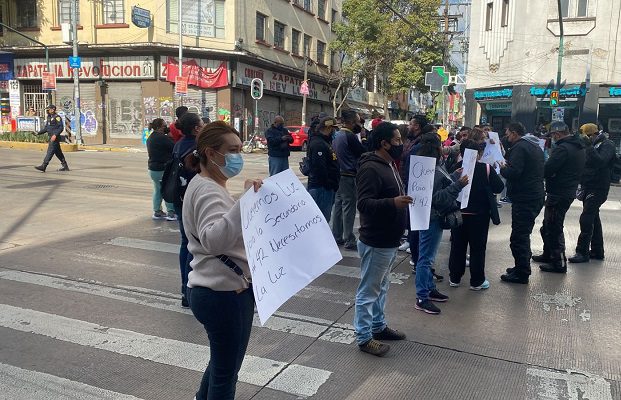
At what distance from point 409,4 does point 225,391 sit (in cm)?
3852

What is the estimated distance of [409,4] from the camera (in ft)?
124

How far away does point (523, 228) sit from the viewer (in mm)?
6516

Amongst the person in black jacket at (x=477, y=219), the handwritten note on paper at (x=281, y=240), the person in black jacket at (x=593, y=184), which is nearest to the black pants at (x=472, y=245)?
the person in black jacket at (x=477, y=219)

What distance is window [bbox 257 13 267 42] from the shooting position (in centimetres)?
3228

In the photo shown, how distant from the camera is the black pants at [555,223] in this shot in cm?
701

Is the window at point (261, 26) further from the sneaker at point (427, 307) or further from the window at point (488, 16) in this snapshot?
the sneaker at point (427, 307)

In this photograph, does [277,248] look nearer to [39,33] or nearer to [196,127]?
[196,127]

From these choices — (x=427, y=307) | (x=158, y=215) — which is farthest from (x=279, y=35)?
(x=427, y=307)

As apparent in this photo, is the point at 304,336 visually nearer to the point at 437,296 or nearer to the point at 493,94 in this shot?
the point at 437,296

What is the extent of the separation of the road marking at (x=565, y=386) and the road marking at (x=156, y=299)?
4.95ft

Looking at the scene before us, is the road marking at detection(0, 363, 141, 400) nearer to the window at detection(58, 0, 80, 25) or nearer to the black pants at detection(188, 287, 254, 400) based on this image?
the black pants at detection(188, 287, 254, 400)

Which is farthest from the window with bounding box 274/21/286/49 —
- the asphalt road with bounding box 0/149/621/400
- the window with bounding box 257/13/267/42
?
the asphalt road with bounding box 0/149/621/400

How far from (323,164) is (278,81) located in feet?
92.4

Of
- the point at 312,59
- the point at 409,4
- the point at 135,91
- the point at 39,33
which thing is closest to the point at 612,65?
the point at 409,4
